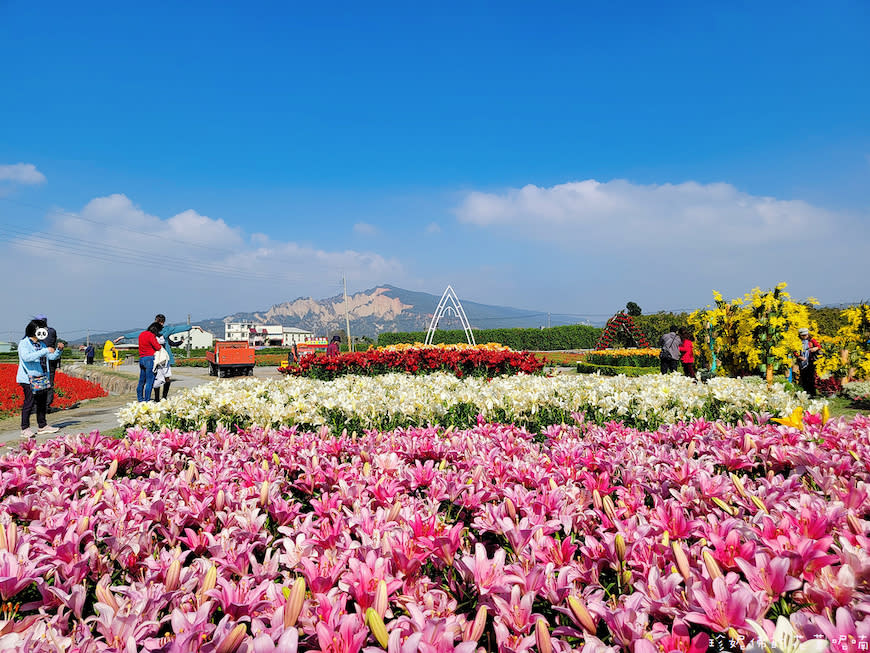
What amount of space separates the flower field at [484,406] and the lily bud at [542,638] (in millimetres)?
2976

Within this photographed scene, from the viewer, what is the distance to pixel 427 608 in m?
1.30

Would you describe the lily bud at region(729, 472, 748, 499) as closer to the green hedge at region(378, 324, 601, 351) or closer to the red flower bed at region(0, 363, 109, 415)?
the red flower bed at region(0, 363, 109, 415)

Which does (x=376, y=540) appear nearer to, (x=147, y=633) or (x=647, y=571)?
(x=147, y=633)

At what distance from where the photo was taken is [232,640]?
1072mm

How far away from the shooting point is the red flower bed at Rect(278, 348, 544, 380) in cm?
1070

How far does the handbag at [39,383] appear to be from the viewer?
763 centimetres

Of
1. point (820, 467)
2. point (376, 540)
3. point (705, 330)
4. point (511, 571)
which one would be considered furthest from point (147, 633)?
point (705, 330)

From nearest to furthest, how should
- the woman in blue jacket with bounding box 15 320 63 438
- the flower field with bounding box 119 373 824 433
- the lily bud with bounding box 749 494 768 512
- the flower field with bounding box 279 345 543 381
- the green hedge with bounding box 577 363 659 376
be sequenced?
the lily bud with bounding box 749 494 768 512 < the flower field with bounding box 119 373 824 433 < the woman in blue jacket with bounding box 15 320 63 438 < the flower field with bounding box 279 345 543 381 < the green hedge with bounding box 577 363 659 376

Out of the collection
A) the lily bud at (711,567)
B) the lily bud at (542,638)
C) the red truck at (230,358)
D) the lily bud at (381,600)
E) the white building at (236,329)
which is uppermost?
the white building at (236,329)

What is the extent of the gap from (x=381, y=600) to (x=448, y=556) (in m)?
0.34

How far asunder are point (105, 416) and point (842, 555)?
11321 mm

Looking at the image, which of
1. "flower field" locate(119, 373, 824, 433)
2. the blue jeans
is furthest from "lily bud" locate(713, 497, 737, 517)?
the blue jeans

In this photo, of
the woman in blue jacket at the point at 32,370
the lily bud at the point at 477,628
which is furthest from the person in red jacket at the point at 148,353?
the lily bud at the point at 477,628

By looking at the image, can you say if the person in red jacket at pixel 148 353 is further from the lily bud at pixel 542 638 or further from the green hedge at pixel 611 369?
the green hedge at pixel 611 369
